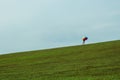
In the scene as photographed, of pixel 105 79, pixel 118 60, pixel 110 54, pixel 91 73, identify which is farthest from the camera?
pixel 110 54

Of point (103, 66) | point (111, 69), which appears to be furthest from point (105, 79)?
point (103, 66)

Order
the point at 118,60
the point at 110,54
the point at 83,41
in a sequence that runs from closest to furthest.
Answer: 1. the point at 118,60
2. the point at 110,54
3. the point at 83,41

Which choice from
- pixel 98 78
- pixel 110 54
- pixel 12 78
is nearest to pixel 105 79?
pixel 98 78

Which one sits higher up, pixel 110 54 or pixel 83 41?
pixel 83 41

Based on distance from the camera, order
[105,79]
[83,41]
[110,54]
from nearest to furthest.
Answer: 1. [105,79]
2. [110,54]
3. [83,41]

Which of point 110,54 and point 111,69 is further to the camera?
point 110,54

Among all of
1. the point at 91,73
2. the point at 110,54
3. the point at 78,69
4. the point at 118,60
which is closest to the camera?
the point at 91,73

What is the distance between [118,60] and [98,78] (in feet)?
36.3

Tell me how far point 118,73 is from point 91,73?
9.76 feet

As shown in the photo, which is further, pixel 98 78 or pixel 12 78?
pixel 12 78

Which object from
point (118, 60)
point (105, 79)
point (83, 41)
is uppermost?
point (83, 41)

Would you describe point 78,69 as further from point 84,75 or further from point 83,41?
point 83,41

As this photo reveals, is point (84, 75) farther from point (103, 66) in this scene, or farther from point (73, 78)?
point (103, 66)

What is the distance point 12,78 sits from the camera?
3177 cm
